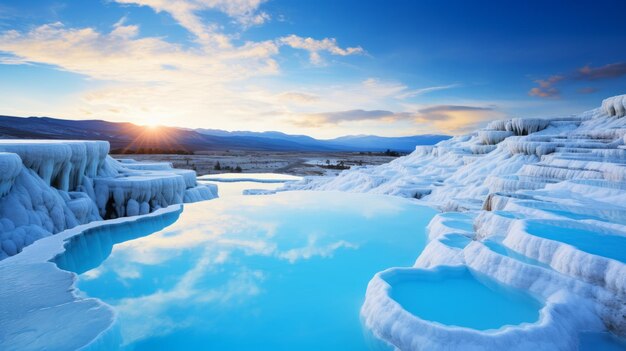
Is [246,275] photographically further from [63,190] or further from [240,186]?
[240,186]

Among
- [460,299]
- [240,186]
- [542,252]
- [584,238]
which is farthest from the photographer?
[240,186]

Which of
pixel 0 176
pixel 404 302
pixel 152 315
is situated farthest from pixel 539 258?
pixel 0 176

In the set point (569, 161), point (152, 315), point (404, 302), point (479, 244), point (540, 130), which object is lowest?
point (152, 315)

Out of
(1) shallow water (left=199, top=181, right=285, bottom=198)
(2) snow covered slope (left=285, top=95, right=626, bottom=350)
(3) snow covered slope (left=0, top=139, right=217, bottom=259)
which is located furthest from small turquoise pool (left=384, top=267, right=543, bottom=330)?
(1) shallow water (left=199, top=181, right=285, bottom=198)

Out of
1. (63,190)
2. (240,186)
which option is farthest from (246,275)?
(240,186)

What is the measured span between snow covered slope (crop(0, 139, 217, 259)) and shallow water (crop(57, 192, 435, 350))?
1.25 meters

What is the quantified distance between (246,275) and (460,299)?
3.85 m

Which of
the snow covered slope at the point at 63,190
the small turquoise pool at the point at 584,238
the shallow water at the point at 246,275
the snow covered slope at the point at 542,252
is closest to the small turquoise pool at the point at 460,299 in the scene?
the snow covered slope at the point at 542,252

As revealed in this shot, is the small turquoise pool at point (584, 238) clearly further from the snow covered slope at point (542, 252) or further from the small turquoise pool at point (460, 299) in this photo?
the small turquoise pool at point (460, 299)

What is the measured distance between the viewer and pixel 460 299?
518 cm

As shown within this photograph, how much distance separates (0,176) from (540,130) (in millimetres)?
24906

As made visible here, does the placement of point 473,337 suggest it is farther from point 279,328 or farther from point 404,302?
point 279,328

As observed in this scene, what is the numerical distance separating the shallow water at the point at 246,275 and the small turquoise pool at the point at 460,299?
2.73ft

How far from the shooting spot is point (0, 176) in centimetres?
808
